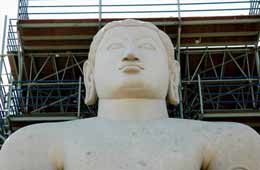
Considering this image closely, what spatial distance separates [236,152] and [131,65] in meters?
1.06

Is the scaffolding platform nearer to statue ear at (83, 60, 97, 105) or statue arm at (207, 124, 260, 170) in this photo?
statue ear at (83, 60, 97, 105)

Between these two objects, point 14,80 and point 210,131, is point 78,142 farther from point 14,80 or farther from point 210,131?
point 14,80

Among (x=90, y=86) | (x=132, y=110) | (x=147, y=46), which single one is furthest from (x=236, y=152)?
(x=90, y=86)

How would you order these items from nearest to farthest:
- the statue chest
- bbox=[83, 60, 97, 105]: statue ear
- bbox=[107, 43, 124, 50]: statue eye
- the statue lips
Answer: the statue chest, the statue lips, bbox=[107, 43, 124, 50]: statue eye, bbox=[83, 60, 97, 105]: statue ear

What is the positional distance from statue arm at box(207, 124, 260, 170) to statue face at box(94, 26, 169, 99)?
696 mm

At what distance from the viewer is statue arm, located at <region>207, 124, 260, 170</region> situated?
145 inches

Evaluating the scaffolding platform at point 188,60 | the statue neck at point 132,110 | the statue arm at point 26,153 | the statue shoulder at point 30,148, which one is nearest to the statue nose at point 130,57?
the statue neck at point 132,110

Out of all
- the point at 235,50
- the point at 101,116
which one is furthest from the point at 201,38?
the point at 101,116

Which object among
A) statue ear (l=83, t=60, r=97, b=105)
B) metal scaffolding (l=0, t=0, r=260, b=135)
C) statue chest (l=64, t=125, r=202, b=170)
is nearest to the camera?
statue chest (l=64, t=125, r=202, b=170)

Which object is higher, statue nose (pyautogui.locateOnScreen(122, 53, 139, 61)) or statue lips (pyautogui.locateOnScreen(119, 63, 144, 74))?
statue nose (pyautogui.locateOnScreen(122, 53, 139, 61))

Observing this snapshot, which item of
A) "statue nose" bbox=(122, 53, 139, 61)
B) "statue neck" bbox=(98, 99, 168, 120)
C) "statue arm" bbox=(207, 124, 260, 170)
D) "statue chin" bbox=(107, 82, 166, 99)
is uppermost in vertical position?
"statue nose" bbox=(122, 53, 139, 61)

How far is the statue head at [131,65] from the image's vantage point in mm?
4027

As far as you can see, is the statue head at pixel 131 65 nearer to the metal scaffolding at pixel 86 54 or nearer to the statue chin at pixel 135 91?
the statue chin at pixel 135 91

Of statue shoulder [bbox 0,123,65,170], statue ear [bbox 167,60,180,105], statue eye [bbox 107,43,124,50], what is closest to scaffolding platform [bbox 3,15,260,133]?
statue ear [bbox 167,60,180,105]
